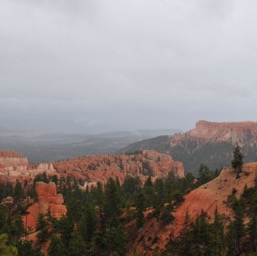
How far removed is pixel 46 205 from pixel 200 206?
56792 mm

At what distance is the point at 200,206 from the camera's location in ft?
258

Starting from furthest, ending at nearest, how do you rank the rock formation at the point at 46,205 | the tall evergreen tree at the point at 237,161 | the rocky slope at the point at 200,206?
the rock formation at the point at 46,205, the tall evergreen tree at the point at 237,161, the rocky slope at the point at 200,206

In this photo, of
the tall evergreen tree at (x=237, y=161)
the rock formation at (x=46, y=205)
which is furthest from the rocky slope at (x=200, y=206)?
the rock formation at (x=46, y=205)

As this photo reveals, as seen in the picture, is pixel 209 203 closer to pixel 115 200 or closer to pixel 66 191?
pixel 115 200

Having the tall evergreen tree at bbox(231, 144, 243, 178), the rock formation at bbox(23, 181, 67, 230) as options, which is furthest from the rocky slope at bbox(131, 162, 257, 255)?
the rock formation at bbox(23, 181, 67, 230)

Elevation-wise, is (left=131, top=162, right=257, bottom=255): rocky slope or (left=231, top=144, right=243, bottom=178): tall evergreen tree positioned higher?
(left=231, top=144, right=243, bottom=178): tall evergreen tree

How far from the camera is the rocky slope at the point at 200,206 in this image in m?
70.9

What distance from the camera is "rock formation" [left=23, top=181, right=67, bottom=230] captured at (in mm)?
107875

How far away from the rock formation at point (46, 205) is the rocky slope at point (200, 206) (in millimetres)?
43712

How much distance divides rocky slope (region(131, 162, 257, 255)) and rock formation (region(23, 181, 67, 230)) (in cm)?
4371

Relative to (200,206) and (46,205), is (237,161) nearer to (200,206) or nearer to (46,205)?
(200,206)

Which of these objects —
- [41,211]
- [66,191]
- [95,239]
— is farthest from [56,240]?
[66,191]

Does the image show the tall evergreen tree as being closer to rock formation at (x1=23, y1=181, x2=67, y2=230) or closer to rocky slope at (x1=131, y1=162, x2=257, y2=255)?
rocky slope at (x1=131, y1=162, x2=257, y2=255)

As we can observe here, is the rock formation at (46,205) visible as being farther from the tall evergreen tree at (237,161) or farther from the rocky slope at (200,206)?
the tall evergreen tree at (237,161)
